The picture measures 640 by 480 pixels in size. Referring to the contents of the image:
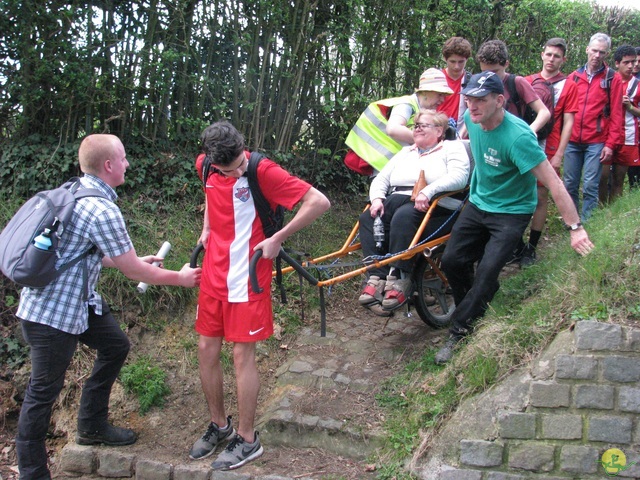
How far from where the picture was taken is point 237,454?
411 centimetres

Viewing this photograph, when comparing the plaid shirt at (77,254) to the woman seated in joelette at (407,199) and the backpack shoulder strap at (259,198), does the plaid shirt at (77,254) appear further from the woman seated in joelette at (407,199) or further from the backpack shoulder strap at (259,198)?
the woman seated in joelette at (407,199)

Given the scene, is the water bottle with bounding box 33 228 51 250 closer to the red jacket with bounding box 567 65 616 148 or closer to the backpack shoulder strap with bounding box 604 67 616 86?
the red jacket with bounding box 567 65 616 148

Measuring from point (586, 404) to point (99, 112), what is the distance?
5.05 m

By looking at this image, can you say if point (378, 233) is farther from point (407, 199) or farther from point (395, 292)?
point (395, 292)

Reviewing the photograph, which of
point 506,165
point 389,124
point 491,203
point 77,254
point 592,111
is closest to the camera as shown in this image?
point 77,254

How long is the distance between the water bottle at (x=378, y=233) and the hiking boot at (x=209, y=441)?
71.0 inches

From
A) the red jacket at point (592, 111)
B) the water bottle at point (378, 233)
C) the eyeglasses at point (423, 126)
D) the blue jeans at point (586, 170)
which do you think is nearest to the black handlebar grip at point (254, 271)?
the water bottle at point (378, 233)

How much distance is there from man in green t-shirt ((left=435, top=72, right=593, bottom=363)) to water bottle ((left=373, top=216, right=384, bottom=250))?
550 mm

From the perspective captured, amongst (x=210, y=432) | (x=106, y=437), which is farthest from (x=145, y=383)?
(x=210, y=432)

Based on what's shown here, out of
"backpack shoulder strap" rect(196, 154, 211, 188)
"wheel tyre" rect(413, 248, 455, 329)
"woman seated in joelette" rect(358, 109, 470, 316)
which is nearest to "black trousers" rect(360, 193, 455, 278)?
"woman seated in joelette" rect(358, 109, 470, 316)

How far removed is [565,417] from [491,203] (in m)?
1.56

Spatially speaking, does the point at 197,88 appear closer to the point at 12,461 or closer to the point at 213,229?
the point at 213,229

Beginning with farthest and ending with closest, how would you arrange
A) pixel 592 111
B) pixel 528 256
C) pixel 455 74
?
pixel 592 111 < pixel 528 256 < pixel 455 74

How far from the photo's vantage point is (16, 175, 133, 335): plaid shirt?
3.65 m
